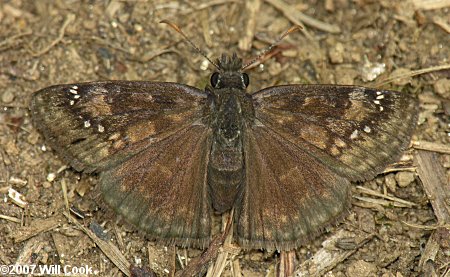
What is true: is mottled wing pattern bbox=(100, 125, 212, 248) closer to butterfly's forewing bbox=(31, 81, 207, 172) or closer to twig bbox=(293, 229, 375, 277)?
butterfly's forewing bbox=(31, 81, 207, 172)

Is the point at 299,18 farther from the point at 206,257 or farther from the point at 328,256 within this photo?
the point at 206,257

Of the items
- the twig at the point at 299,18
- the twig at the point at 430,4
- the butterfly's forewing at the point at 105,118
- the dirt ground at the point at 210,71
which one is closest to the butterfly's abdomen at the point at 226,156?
the butterfly's forewing at the point at 105,118

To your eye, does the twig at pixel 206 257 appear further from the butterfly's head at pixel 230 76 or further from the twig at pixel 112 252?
the butterfly's head at pixel 230 76

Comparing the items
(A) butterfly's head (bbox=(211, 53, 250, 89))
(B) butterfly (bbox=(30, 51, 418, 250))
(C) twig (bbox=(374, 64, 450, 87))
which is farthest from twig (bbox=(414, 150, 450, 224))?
(A) butterfly's head (bbox=(211, 53, 250, 89))

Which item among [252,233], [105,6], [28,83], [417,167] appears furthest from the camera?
[105,6]

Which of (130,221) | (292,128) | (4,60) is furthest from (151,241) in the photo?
(4,60)

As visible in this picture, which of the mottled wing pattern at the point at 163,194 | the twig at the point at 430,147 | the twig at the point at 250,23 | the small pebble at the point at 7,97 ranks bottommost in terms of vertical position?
the mottled wing pattern at the point at 163,194

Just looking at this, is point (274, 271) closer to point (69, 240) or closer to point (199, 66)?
point (69, 240)

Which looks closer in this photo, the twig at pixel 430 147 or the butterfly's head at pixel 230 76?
the butterfly's head at pixel 230 76
